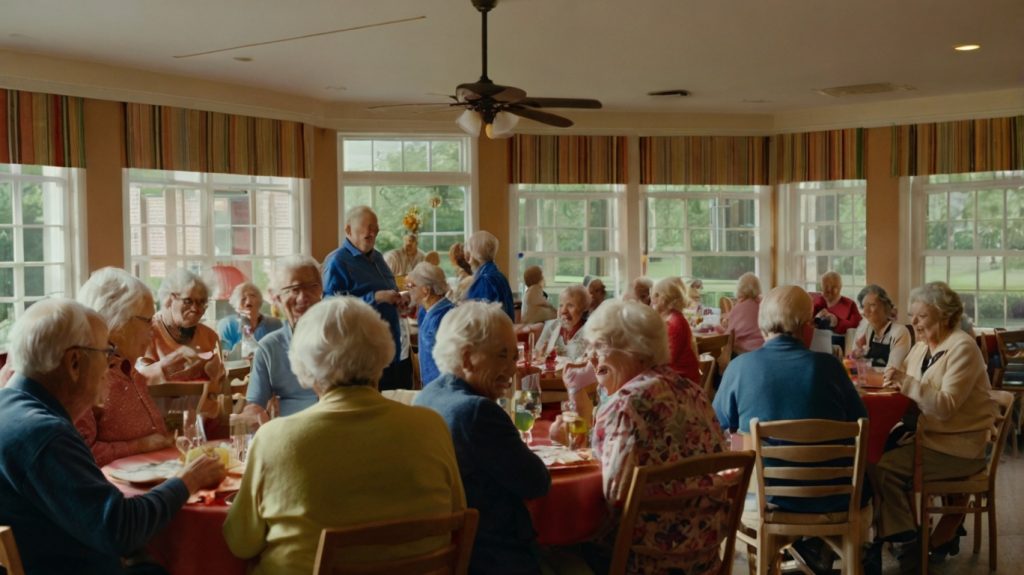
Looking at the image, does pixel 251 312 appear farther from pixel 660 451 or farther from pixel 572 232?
pixel 572 232

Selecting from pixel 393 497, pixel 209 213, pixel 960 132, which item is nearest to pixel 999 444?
pixel 393 497

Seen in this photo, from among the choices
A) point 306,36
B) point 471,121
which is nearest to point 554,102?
point 471,121

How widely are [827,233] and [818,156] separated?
3.09ft

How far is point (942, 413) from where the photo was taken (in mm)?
4453

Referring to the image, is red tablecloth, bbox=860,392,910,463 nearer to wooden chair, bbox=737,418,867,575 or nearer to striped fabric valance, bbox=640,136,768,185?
wooden chair, bbox=737,418,867,575

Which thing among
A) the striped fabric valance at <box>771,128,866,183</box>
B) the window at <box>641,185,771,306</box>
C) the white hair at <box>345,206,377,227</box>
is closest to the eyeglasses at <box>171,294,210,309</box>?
the white hair at <box>345,206,377,227</box>

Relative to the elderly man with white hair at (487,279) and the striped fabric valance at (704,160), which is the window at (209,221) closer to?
the elderly man with white hair at (487,279)

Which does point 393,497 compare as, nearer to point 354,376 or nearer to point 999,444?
point 354,376

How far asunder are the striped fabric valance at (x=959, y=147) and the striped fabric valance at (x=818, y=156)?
1.42ft

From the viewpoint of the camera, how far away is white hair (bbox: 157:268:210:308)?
5.48 meters

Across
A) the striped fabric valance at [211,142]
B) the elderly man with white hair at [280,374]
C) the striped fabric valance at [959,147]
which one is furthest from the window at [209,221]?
the striped fabric valance at [959,147]

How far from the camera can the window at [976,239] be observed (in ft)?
34.7

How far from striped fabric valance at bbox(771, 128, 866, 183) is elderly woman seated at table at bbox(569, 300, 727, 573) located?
895cm

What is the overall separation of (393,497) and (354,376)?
324 millimetres
